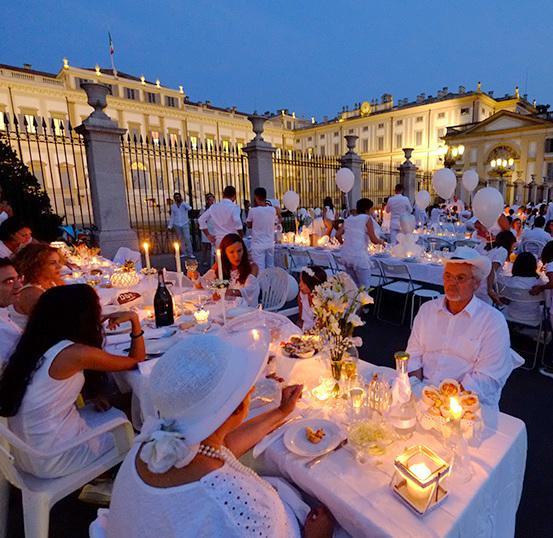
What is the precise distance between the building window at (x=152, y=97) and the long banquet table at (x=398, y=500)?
42139 millimetres

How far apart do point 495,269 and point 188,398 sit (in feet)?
15.9

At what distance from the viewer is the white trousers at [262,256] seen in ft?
23.7

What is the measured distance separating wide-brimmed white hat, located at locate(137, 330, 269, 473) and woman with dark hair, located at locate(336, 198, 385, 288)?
5111 mm

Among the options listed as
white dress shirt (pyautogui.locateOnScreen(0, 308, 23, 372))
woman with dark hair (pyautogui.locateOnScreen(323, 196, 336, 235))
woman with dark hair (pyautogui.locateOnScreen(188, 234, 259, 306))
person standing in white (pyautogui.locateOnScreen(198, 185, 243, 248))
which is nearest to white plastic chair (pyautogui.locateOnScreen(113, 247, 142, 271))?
person standing in white (pyautogui.locateOnScreen(198, 185, 243, 248))

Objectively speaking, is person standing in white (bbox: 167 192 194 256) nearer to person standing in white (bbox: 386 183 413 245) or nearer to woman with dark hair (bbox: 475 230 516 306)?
person standing in white (bbox: 386 183 413 245)

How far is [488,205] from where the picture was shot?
5793mm

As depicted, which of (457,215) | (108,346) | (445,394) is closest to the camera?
(445,394)

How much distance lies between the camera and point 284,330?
2715mm

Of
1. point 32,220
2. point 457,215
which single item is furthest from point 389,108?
point 32,220

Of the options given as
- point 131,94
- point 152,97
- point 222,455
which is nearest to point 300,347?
point 222,455

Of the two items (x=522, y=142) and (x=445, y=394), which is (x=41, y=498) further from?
(x=522, y=142)

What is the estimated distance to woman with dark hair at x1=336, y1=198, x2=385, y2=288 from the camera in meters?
5.91

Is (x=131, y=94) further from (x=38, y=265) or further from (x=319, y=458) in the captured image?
(x=319, y=458)

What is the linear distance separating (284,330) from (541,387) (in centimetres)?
299
